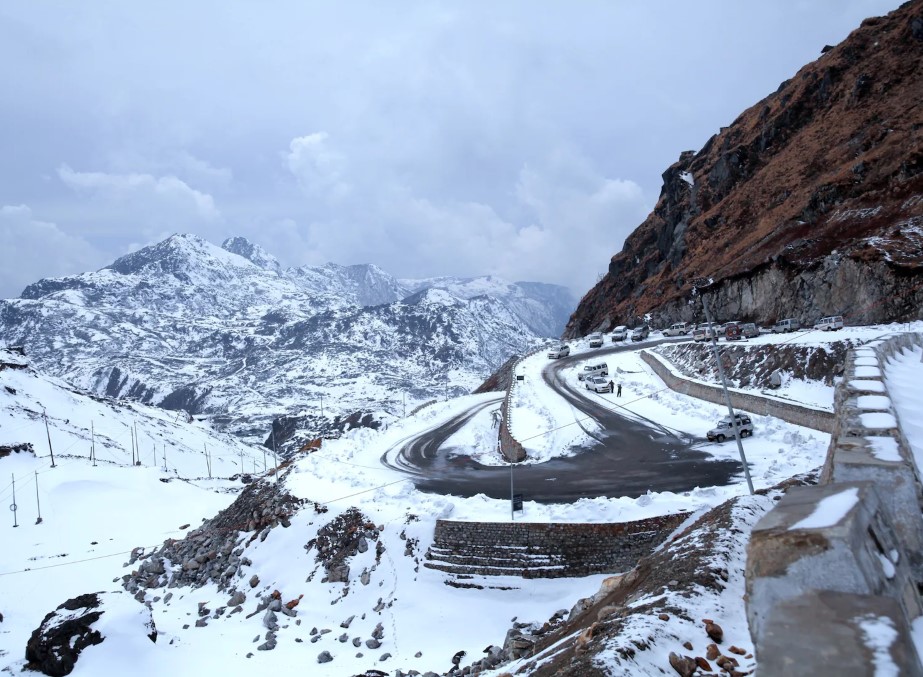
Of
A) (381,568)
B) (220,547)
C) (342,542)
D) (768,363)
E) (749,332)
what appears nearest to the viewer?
(381,568)

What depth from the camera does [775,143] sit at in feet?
281

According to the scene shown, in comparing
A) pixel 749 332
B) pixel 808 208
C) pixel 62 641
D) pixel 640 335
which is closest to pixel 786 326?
pixel 749 332

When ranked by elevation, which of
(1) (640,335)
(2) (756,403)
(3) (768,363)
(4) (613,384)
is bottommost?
(2) (756,403)

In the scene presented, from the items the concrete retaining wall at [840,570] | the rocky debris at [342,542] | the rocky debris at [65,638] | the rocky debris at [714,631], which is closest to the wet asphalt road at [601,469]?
the rocky debris at [342,542]

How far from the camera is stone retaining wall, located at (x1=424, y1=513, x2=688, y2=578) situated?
1922 centimetres

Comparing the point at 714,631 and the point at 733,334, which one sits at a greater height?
the point at 733,334

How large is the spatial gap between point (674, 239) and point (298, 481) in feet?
278

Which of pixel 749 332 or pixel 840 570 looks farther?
pixel 749 332

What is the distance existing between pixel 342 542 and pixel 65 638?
11.1m

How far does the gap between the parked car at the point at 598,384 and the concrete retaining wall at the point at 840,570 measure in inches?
1614

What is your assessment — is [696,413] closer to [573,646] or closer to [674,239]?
[573,646]

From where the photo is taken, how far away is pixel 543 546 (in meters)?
20.6

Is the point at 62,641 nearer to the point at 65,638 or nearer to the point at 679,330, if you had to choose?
the point at 65,638

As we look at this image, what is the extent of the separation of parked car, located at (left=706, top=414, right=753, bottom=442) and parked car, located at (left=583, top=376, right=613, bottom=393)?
686 inches
